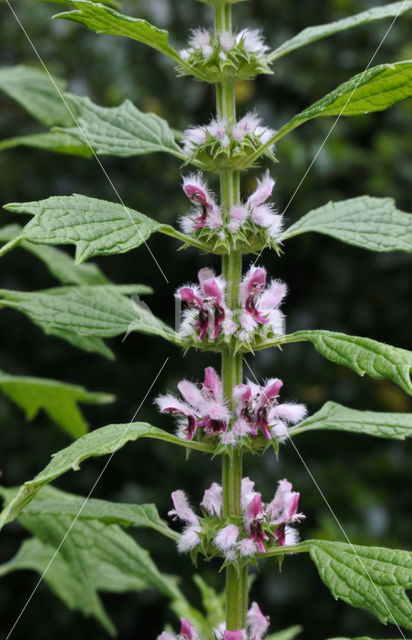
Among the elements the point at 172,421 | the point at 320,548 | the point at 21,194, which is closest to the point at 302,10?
the point at 21,194

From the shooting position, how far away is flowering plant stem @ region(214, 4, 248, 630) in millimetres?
1146

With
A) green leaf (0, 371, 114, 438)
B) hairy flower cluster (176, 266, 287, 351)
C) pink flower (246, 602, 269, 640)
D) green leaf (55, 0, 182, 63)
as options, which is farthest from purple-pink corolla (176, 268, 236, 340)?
green leaf (0, 371, 114, 438)

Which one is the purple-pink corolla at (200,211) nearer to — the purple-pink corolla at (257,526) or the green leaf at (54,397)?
the purple-pink corolla at (257,526)

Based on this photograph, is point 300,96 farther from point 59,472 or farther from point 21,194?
point 59,472

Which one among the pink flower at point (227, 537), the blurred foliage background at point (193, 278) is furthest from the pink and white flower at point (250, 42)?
the blurred foliage background at point (193, 278)

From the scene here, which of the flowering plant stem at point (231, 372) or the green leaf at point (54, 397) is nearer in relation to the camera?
the flowering plant stem at point (231, 372)

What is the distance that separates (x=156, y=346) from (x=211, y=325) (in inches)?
104

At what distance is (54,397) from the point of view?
168cm

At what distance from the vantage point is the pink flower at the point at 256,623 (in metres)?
1.21

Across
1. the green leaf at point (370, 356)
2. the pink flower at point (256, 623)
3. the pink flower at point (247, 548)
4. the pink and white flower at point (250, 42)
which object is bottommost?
the pink flower at point (256, 623)

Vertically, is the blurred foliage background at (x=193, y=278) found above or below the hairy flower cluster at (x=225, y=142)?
above

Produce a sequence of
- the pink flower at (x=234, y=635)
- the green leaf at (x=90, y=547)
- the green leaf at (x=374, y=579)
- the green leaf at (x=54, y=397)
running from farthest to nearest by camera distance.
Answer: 1. the green leaf at (x=54, y=397)
2. the green leaf at (x=90, y=547)
3. the pink flower at (x=234, y=635)
4. the green leaf at (x=374, y=579)

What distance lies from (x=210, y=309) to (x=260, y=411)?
0.53 ft

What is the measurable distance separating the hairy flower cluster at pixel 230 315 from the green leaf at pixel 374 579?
0.32 metres
